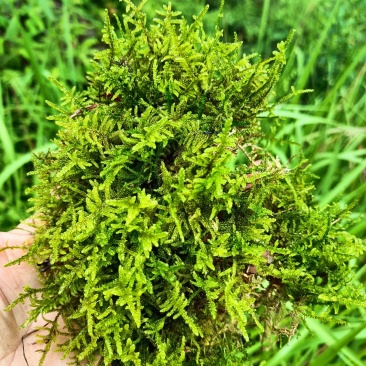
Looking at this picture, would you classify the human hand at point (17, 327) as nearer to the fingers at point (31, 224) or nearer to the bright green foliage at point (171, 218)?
the fingers at point (31, 224)

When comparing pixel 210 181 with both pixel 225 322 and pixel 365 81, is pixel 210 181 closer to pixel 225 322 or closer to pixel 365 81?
pixel 225 322

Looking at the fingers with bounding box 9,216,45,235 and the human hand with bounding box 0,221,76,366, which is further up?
the fingers with bounding box 9,216,45,235

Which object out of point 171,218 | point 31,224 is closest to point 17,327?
point 31,224

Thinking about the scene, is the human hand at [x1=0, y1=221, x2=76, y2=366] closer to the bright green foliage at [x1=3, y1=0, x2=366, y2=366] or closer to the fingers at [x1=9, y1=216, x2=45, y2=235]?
the fingers at [x1=9, y1=216, x2=45, y2=235]

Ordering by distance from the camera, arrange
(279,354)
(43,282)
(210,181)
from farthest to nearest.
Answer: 1. (279,354)
2. (43,282)
3. (210,181)

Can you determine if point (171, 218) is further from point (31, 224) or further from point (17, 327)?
point (17, 327)

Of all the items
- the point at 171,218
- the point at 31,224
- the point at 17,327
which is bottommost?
the point at 17,327

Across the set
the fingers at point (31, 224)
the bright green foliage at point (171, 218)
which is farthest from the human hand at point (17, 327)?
the bright green foliage at point (171, 218)

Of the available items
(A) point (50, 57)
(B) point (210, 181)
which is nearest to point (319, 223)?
(B) point (210, 181)

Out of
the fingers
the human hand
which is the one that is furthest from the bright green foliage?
the human hand
